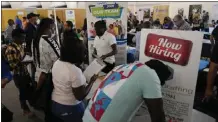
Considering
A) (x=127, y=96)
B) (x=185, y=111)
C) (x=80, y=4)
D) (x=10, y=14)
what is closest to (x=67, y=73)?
(x=127, y=96)

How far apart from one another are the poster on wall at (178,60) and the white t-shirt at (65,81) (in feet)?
1.62

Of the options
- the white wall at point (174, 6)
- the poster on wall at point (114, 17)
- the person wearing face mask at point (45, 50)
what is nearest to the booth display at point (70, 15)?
the white wall at point (174, 6)

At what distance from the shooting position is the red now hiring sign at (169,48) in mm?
1197

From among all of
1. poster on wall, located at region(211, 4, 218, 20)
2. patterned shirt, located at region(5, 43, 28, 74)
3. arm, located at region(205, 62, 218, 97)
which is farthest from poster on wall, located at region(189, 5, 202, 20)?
arm, located at region(205, 62, 218, 97)

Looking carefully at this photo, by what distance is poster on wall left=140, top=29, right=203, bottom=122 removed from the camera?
119 cm

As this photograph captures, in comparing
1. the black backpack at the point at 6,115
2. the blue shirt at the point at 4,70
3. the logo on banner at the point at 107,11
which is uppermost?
the logo on banner at the point at 107,11

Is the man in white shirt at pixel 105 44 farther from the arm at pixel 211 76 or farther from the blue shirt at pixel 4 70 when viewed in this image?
the arm at pixel 211 76

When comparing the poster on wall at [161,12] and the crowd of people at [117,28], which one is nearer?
the crowd of people at [117,28]

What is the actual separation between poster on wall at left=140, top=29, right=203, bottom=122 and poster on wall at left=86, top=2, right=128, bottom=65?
85.7 inches

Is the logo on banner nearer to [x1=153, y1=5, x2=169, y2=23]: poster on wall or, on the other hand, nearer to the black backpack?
the black backpack

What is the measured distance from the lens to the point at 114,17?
354 centimetres

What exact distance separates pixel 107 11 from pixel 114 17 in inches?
5.9

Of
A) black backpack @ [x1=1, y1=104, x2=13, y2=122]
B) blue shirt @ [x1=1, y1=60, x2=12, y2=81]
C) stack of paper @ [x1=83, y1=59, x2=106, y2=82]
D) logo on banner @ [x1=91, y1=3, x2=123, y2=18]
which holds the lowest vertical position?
black backpack @ [x1=1, y1=104, x2=13, y2=122]

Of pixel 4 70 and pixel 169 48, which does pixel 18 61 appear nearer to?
pixel 4 70
